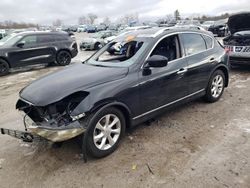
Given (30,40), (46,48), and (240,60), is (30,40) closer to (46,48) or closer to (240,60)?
(46,48)

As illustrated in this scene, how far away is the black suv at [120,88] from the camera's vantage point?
3393 millimetres

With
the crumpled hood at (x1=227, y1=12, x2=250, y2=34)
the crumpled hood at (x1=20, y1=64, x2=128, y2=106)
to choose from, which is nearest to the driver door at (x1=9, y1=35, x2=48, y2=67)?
the crumpled hood at (x1=20, y1=64, x2=128, y2=106)

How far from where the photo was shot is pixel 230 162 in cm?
345

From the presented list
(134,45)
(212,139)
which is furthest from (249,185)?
(134,45)

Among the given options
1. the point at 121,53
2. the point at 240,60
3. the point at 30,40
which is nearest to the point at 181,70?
the point at 121,53

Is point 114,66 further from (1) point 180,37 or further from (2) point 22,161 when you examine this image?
(2) point 22,161

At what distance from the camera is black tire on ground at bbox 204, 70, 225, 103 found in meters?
5.53

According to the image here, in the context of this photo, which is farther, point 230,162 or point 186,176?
point 230,162

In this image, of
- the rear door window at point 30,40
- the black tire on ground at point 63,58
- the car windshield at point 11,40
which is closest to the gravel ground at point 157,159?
the car windshield at point 11,40

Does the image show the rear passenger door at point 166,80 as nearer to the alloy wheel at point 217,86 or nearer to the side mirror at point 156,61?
the side mirror at point 156,61

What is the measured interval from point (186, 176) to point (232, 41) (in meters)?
6.70

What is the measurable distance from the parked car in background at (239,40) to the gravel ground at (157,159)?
3694 millimetres

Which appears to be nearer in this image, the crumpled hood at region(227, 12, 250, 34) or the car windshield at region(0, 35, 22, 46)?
the crumpled hood at region(227, 12, 250, 34)

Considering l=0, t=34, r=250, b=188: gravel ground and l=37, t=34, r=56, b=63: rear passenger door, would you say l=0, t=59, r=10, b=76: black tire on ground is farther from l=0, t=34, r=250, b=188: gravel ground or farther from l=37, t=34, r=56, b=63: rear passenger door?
l=0, t=34, r=250, b=188: gravel ground
